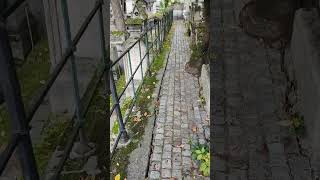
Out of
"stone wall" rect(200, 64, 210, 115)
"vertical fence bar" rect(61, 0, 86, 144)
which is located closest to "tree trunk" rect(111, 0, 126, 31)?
"stone wall" rect(200, 64, 210, 115)

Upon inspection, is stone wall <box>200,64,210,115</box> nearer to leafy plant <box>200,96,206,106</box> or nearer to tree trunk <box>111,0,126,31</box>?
leafy plant <box>200,96,206,106</box>

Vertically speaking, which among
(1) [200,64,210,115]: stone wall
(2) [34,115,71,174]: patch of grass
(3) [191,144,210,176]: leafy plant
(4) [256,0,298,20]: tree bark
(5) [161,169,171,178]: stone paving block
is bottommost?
(5) [161,169,171,178]: stone paving block

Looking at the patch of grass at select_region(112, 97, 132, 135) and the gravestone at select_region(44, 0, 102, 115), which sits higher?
the gravestone at select_region(44, 0, 102, 115)

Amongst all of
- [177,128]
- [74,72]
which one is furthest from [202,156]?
[74,72]

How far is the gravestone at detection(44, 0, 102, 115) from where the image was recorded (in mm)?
2010

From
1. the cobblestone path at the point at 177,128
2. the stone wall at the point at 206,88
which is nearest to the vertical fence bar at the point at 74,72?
the cobblestone path at the point at 177,128

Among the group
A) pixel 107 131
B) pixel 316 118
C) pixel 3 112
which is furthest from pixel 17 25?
pixel 316 118

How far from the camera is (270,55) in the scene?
5.07 m

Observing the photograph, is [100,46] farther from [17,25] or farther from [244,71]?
[244,71]

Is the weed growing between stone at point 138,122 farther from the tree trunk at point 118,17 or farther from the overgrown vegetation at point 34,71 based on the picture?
the tree trunk at point 118,17

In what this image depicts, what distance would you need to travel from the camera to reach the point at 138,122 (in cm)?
796

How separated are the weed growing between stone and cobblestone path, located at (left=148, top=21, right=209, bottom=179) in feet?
0.96

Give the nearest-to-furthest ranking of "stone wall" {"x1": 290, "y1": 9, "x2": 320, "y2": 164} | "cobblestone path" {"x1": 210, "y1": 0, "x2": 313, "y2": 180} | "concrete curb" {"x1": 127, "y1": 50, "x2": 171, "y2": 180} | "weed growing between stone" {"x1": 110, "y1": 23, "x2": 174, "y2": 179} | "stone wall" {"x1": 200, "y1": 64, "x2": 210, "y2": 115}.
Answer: "stone wall" {"x1": 290, "y1": 9, "x2": 320, "y2": 164} → "cobblestone path" {"x1": 210, "y1": 0, "x2": 313, "y2": 180} → "concrete curb" {"x1": 127, "y1": 50, "x2": 171, "y2": 180} → "weed growing between stone" {"x1": 110, "y1": 23, "x2": 174, "y2": 179} → "stone wall" {"x1": 200, "y1": 64, "x2": 210, "y2": 115}

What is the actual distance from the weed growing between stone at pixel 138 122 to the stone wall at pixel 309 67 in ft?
10.5
